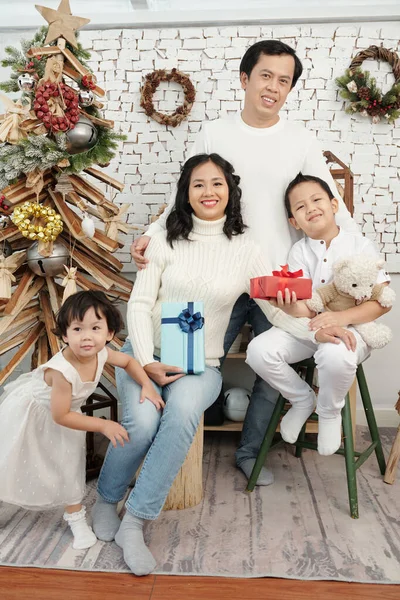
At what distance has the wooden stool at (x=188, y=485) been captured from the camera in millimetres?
2236

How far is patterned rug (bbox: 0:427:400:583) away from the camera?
1.82 metres

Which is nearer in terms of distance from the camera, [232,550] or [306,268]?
[232,550]

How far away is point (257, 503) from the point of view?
7.50 ft

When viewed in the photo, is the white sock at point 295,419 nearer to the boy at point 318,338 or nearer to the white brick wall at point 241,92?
the boy at point 318,338

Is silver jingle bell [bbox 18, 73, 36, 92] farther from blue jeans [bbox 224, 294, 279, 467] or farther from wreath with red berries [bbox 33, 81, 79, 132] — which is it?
blue jeans [bbox 224, 294, 279, 467]

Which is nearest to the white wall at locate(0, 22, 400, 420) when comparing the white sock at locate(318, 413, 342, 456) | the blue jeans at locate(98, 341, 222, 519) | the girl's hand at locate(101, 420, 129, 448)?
the white sock at locate(318, 413, 342, 456)

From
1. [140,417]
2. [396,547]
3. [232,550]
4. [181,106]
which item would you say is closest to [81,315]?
[140,417]

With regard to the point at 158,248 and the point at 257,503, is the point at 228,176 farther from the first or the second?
the point at 257,503

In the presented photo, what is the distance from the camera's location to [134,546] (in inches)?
72.4

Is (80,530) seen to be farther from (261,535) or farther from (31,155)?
(31,155)

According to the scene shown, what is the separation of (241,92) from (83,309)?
182 cm

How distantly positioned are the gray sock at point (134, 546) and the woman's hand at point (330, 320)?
3.00 ft

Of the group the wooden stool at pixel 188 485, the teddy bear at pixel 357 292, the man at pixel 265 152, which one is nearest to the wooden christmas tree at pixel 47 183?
the man at pixel 265 152

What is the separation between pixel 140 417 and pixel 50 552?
1.71 ft
